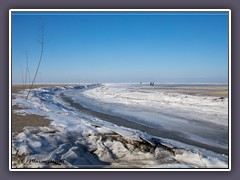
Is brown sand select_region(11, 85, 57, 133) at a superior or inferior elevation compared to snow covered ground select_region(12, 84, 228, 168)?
superior

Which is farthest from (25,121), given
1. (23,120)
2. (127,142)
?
(127,142)

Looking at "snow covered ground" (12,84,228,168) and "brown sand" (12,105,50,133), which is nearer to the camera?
"snow covered ground" (12,84,228,168)

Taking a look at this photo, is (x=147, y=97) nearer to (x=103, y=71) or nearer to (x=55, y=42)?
(x=103, y=71)

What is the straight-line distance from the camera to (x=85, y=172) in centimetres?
430

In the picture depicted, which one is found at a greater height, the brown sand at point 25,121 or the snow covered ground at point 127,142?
the brown sand at point 25,121

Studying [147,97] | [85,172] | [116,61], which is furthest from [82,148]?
[147,97]

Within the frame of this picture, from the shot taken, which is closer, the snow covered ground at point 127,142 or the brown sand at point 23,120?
the snow covered ground at point 127,142

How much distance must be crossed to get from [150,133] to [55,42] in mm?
2370

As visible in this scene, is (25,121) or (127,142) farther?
(25,121)

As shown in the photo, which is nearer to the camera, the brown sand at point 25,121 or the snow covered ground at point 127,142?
the snow covered ground at point 127,142

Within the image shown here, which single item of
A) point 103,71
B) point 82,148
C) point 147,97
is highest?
point 103,71

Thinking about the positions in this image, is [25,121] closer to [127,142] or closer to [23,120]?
[23,120]

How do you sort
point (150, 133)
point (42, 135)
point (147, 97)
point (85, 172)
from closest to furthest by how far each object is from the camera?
1. point (85, 172)
2. point (42, 135)
3. point (150, 133)
4. point (147, 97)

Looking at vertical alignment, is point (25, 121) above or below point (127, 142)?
above
